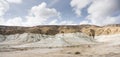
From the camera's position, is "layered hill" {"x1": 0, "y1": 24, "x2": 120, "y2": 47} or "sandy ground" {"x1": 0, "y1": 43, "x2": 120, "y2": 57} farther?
"layered hill" {"x1": 0, "y1": 24, "x2": 120, "y2": 47}

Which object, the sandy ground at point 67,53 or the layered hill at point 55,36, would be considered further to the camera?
the layered hill at point 55,36

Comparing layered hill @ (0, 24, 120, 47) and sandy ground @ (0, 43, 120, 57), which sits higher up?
layered hill @ (0, 24, 120, 47)

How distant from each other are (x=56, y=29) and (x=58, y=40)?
35.4m

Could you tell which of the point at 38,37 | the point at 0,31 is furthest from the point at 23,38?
the point at 0,31

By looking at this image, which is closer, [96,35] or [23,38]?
[23,38]

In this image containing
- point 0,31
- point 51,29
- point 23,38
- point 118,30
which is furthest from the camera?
point 51,29

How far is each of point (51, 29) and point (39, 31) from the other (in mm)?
6058

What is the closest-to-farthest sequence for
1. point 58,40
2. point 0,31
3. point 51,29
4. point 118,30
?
1. point 58,40
2. point 118,30
3. point 0,31
4. point 51,29

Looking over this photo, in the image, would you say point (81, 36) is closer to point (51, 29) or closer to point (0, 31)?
point (51, 29)

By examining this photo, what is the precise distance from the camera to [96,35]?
8956 cm

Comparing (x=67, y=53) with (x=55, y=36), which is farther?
(x=55, y=36)

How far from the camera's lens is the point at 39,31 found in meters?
91.4

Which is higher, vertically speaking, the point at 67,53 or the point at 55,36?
the point at 55,36

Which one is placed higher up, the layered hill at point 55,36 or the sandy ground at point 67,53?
the layered hill at point 55,36
